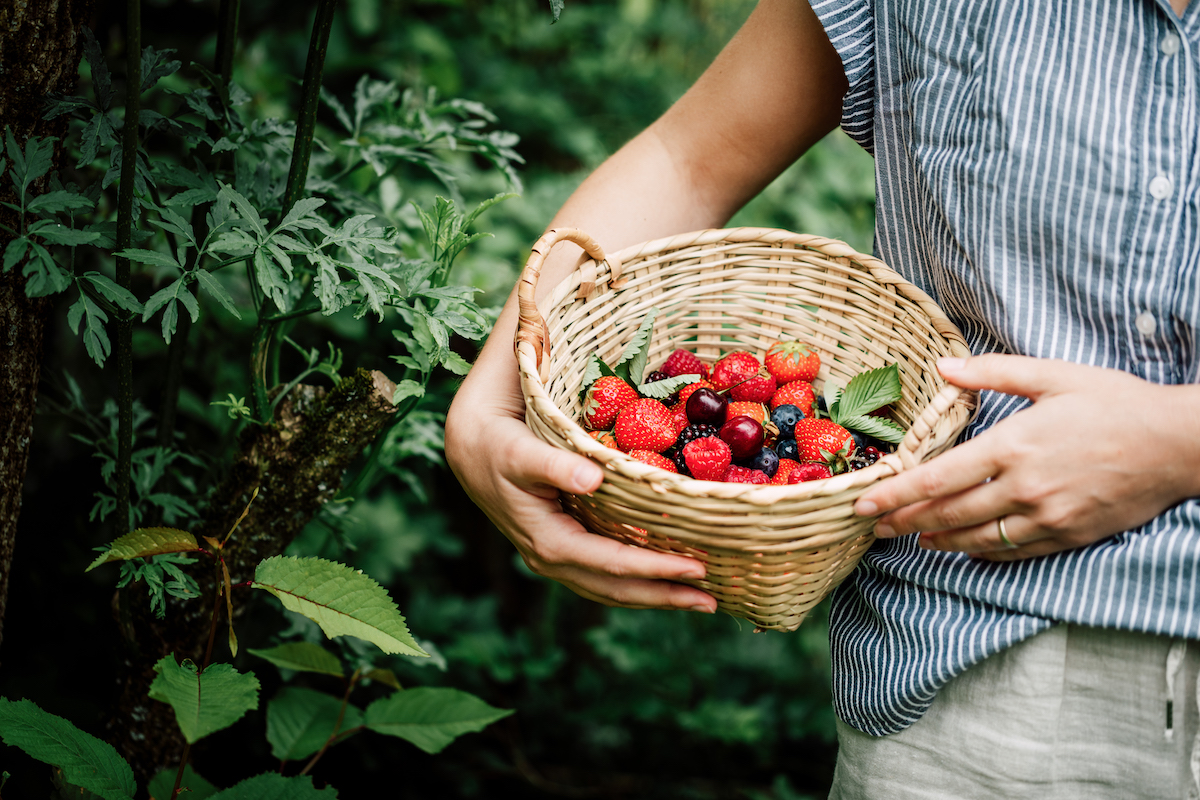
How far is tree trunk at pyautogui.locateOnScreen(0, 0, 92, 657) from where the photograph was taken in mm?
854

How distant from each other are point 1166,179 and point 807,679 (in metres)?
1.98

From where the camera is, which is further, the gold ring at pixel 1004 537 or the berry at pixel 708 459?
the berry at pixel 708 459

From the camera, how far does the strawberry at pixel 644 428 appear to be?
1145mm

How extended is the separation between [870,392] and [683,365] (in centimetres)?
31

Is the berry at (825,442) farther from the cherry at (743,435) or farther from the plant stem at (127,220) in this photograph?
the plant stem at (127,220)

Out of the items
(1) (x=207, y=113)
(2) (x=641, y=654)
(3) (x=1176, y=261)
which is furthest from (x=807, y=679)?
(1) (x=207, y=113)

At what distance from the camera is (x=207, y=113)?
0.96 metres

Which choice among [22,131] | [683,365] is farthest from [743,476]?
[22,131]

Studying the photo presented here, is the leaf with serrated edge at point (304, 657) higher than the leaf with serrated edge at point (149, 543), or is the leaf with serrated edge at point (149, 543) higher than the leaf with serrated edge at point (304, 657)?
the leaf with serrated edge at point (149, 543)

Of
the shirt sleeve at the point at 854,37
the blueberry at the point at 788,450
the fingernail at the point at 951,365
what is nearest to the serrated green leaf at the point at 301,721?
the blueberry at the point at 788,450

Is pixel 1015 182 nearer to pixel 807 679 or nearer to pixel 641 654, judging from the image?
pixel 641 654

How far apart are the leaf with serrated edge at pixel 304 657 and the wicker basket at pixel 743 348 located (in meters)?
0.43

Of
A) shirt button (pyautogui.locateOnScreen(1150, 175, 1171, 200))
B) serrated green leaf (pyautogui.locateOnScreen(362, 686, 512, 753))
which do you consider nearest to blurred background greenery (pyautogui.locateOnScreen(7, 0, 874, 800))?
serrated green leaf (pyautogui.locateOnScreen(362, 686, 512, 753))

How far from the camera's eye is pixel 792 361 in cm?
131
